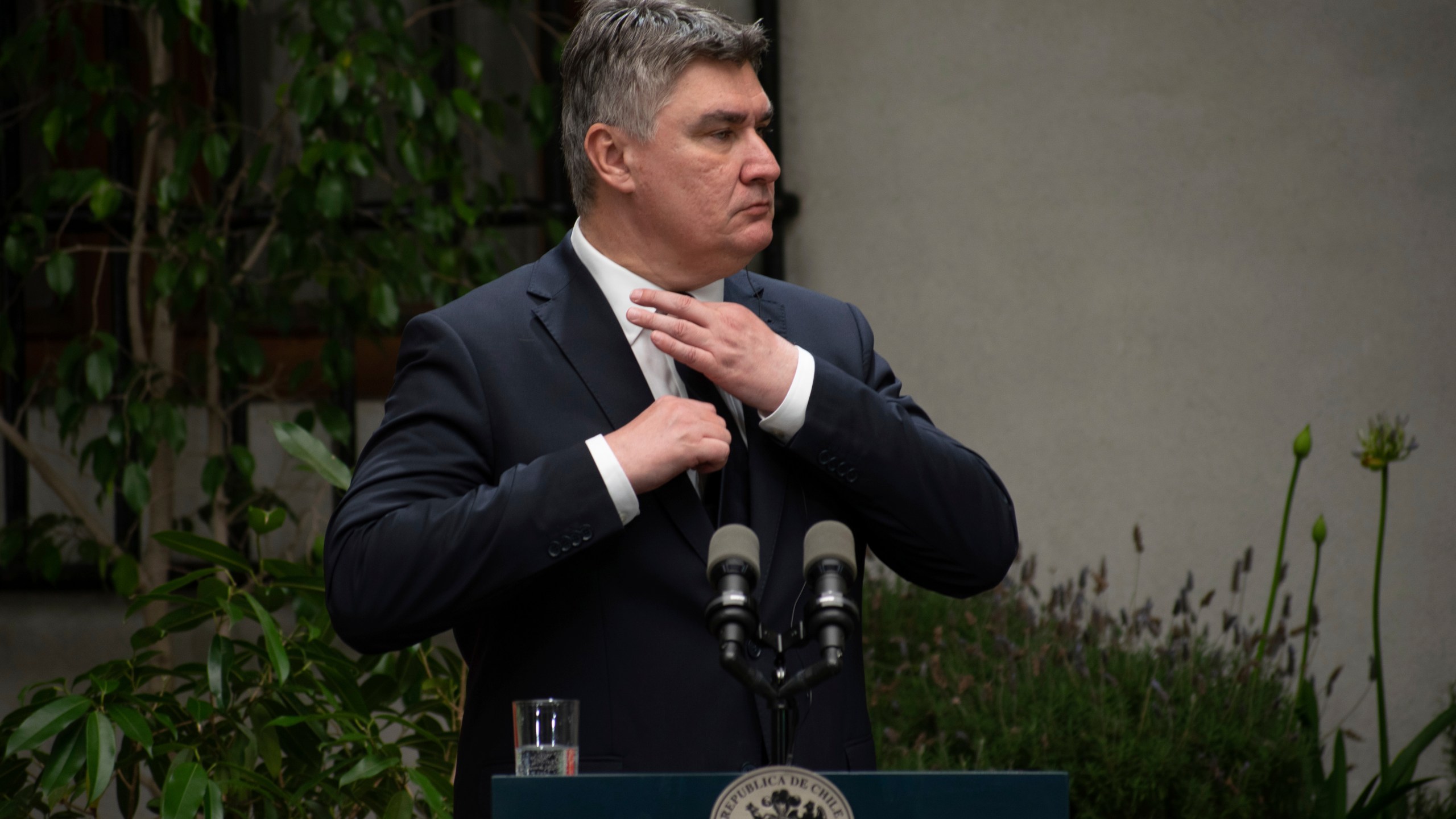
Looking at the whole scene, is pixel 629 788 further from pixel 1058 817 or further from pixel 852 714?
pixel 852 714

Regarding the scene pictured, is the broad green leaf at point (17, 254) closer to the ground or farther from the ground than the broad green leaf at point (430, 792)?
farther from the ground

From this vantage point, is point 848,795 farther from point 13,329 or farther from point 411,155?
point 13,329

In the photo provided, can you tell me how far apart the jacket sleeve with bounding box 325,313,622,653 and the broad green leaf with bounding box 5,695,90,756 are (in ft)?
2.32

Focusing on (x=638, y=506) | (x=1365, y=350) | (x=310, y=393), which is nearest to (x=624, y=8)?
(x=638, y=506)

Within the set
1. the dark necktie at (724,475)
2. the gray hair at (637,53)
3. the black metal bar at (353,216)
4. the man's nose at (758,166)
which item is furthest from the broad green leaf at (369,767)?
the black metal bar at (353,216)

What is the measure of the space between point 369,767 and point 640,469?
3.02 ft

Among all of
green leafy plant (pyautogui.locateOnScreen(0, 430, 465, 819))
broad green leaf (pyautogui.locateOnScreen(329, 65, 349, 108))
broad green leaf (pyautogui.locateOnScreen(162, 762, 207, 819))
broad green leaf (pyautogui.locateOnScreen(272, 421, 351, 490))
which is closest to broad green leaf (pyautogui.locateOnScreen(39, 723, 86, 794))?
green leafy plant (pyautogui.locateOnScreen(0, 430, 465, 819))

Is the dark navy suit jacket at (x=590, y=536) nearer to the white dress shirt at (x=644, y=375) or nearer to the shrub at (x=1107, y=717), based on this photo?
the white dress shirt at (x=644, y=375)

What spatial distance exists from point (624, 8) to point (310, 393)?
245 centimetres

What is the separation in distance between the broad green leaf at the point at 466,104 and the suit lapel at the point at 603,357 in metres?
1.53

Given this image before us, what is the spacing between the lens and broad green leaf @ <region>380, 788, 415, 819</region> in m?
1.99

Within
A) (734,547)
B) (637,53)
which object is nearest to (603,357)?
(637,53)

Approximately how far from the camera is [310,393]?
3.63 m

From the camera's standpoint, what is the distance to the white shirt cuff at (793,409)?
4.25ft
